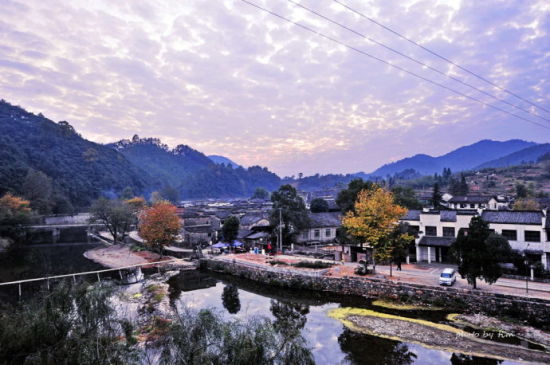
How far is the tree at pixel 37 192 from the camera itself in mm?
77875

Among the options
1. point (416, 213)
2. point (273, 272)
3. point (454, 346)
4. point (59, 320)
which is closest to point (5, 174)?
point (273, 272)

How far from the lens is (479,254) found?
872 inches

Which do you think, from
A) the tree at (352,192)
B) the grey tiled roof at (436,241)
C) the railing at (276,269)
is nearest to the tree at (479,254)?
the grey tiled roof at (436,241)

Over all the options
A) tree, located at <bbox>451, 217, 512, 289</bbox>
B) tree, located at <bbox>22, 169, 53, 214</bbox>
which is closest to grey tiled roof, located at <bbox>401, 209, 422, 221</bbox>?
tree, located at <bbox>451, 217, 512, 289</bbox>

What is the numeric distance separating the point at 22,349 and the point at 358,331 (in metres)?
17.3

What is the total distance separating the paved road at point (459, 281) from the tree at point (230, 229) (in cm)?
2308

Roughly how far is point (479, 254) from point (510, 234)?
1041 centimetres

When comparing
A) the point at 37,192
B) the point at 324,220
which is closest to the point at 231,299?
the point at 324,220

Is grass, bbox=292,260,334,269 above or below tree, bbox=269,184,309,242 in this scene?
below

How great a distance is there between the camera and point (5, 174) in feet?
259

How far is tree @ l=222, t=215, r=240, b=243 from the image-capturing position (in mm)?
48031

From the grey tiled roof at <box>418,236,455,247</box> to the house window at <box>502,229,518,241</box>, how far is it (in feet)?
14.3

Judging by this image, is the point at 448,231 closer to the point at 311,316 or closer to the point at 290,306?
the point at 311,316

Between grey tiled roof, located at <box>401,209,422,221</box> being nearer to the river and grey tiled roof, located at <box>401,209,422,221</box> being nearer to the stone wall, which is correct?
the stone wall
